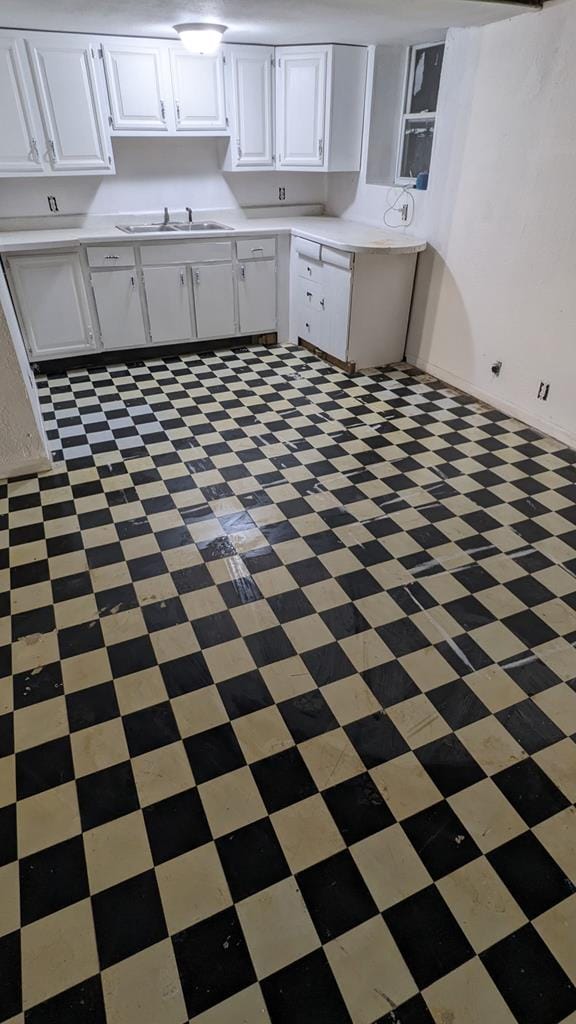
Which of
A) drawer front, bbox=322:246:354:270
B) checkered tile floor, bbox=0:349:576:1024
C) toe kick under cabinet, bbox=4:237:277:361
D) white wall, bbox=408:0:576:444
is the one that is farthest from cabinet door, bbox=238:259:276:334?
checkered tile floor, bbox=0:349:576:1024

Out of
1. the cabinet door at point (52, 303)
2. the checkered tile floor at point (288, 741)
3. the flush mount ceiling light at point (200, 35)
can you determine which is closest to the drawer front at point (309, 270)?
the flush mount ceiling light at point (200, 35)

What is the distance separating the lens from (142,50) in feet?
12.7

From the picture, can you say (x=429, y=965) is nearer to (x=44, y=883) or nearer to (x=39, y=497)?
(x=44, y=883)

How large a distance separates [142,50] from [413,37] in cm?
174

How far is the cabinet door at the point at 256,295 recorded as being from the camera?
454 centimetres

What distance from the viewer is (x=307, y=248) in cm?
436

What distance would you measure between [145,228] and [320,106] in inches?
59.8

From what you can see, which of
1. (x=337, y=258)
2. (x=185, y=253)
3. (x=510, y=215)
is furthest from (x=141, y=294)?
(x=510, y=215)

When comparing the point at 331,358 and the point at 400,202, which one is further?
the point at 331,358

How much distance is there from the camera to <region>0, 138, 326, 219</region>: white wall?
4262 millimetres

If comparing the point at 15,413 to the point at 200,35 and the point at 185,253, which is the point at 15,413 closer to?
the point at 185,253

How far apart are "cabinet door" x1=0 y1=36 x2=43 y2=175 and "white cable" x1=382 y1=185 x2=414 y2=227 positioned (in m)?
2.39

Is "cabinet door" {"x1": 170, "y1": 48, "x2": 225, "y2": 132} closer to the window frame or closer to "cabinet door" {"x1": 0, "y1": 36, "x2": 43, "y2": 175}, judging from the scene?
"cabinet door" {"x1": 0, "y1": 36, "x2": 43, "y2": 175}

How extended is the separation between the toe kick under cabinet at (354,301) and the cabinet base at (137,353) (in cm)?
51
